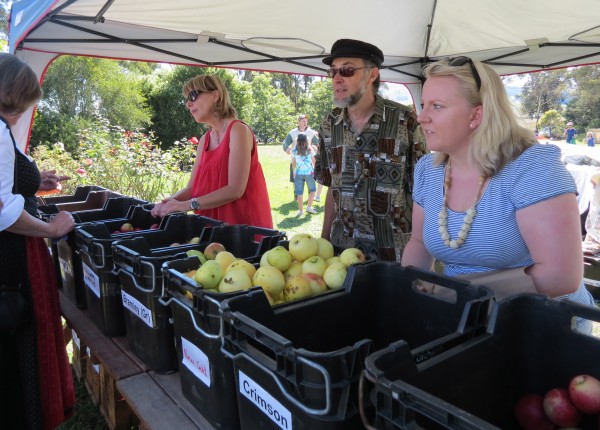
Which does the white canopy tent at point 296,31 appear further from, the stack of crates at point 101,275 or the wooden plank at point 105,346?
the wooden plank at point 105,346

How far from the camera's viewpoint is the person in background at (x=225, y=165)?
9.40 feet

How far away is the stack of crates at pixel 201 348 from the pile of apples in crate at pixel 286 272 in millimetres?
68

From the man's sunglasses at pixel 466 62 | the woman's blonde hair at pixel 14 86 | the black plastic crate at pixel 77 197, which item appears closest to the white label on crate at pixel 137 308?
the woman's blonde hair at pixel 14 86

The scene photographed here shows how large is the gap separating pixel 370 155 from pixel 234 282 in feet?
4.87

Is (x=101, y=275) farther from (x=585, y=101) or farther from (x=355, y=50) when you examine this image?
(x=585, y=101)

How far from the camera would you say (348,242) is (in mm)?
2604

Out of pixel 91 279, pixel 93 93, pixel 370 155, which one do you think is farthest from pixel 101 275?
pixel 93 93

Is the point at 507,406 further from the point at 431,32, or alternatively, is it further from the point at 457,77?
the point at 431,32

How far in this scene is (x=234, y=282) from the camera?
1.27m

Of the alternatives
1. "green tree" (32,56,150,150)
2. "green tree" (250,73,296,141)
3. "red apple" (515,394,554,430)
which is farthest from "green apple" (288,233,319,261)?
"green tree" (250,73,296,141)

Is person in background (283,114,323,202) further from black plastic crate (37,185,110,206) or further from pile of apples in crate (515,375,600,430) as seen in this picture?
pile of apples in crate (515,375,600,430)

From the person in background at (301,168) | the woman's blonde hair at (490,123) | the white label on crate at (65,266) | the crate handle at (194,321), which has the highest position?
the woman's blonde hair at (490,123)

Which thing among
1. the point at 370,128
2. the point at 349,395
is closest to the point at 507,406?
the point at 349,395

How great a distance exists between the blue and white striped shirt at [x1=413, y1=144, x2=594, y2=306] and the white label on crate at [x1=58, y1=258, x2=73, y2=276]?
1.79 m
